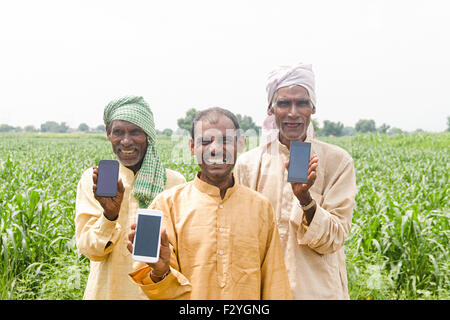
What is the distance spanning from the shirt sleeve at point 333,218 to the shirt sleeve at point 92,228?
30.4 inches

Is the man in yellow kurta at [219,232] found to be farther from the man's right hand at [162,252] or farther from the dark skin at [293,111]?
the dark skin at [293,111]

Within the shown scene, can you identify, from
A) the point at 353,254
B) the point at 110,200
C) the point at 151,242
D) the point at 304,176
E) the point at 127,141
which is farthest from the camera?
the point at 353,254

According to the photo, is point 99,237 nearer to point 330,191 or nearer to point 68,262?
point 330,191

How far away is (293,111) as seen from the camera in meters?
1.85

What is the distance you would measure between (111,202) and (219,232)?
448 millimetres

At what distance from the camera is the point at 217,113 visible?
1.70 meters

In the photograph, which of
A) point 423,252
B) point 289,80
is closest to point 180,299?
point 289,80

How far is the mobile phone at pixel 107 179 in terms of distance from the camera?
5.57 ft

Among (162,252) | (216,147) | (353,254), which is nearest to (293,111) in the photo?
(216,147)

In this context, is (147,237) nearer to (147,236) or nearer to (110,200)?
(147,236)

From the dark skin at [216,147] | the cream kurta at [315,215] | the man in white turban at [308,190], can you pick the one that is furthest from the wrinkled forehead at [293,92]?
the dark skin at [216,147]

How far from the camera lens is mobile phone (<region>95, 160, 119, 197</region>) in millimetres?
1699
